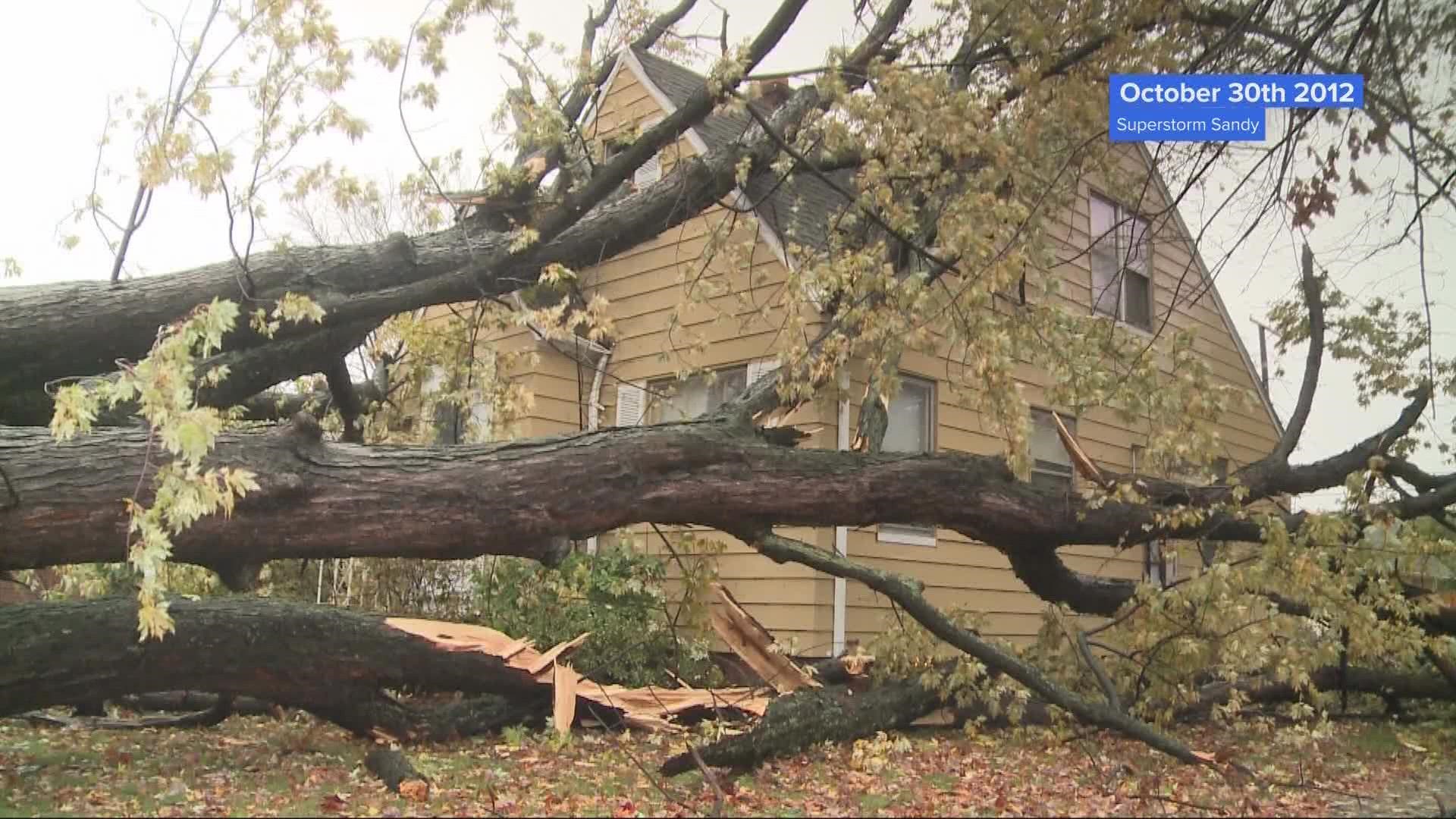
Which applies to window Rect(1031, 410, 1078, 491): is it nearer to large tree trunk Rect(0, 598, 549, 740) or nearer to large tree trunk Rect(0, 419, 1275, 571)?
large tree trunk Rect(0, 419, 1275, 571)

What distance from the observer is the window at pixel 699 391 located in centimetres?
1052

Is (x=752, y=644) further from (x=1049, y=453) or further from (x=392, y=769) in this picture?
(x=1049, y=453)

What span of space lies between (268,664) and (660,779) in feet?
7.70

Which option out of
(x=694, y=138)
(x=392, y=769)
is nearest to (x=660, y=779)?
(x=392, y=769)

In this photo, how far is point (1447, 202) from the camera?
570 cm

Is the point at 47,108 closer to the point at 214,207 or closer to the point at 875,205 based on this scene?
the point at 214,207

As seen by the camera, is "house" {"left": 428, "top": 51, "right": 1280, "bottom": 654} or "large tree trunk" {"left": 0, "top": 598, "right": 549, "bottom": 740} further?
"house" {"left": 428, "top": 51, "right": 1280, "bottom": 654}

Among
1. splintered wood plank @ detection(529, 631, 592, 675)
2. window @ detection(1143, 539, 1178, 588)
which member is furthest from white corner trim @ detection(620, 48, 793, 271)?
window @ detection(1143, 539, 1178, 588)

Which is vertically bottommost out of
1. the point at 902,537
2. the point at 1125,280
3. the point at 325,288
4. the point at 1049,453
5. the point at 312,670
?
the point at 312,670

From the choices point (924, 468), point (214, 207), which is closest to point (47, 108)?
point (214, 207)

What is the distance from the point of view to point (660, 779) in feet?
18.4

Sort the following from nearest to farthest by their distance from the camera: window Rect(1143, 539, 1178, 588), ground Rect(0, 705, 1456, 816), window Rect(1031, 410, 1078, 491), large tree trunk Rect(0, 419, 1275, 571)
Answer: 1. large tree trunk Rect(0, 419, 1275, 571)
2. ground Rect(0, 705, 1456, 816)
3. window Rect(1031, 410, 1078, 491)
4. window Rect(1143, 539, 1178, 588)

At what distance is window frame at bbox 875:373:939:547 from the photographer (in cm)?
1006

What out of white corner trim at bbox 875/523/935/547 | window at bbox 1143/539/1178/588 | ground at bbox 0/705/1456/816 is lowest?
ground at bbox 0/705/1456/816
